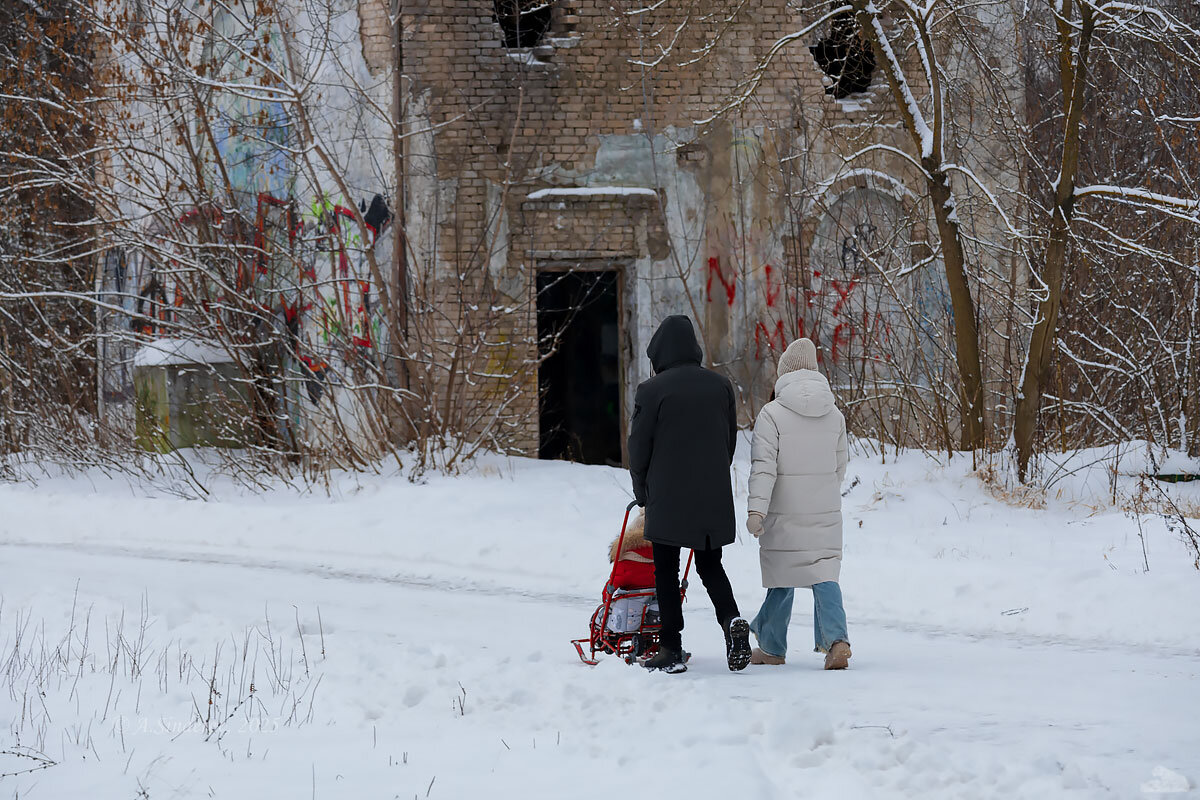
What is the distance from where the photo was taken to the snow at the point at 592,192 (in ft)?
49.6

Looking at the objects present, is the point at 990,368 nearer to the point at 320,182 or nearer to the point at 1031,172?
the point at 1031,172

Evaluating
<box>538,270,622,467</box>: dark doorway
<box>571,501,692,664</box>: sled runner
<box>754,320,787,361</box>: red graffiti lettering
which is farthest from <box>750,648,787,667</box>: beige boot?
<box>538,270,622,467</box>: dark doorway

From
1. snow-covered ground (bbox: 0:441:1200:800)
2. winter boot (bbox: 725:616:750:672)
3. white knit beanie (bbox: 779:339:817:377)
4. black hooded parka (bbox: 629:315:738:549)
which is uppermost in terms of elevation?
white knit beanie (bbox: 779:339:817:377)

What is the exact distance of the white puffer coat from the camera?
6324 millimetres

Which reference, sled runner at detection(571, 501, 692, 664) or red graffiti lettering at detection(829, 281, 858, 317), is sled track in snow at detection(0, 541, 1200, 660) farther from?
red graffiti lettering at detection(829, 281, 858, 317)

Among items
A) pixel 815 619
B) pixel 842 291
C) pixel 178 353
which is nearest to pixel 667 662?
pixel 815 619

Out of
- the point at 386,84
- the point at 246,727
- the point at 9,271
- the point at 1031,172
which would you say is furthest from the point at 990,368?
the point at 9,271

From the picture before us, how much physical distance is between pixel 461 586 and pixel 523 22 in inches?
373

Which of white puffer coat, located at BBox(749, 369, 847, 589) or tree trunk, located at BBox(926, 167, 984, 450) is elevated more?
tree trunk, located at BBox(926, 167, 984, 450)

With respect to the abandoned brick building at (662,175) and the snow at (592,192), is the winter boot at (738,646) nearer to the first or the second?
the abandoned brick building at (662,175)

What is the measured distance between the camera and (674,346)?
6.46m

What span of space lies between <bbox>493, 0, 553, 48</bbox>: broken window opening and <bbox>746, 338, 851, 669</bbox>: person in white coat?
9869 mm

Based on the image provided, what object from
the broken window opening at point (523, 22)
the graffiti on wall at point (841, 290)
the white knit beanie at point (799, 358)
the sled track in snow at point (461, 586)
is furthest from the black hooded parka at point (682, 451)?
the broken window opening at point (523, 22)

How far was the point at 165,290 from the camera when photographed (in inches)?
677
